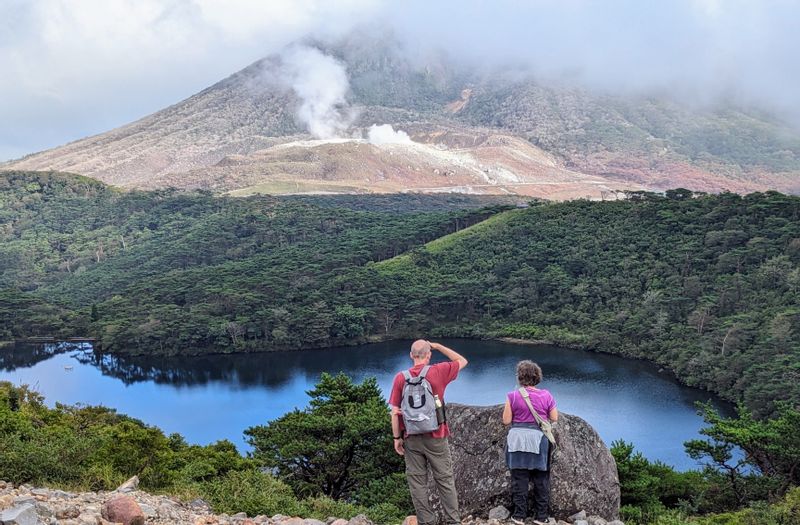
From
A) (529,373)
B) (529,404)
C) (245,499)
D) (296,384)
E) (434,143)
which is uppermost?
(434,143)

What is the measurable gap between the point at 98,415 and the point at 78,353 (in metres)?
32.3

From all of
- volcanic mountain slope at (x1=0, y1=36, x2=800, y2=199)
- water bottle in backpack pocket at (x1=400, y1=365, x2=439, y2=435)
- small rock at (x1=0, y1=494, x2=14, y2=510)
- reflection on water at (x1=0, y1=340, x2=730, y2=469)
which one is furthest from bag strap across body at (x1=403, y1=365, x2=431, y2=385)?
volcanic mountain slope at (x1=0, y1=36, x2=800, y2=199)

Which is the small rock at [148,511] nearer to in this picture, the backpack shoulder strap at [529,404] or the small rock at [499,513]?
the small rock at [499,513]

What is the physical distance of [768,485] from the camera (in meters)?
14.4

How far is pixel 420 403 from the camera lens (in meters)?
5.42

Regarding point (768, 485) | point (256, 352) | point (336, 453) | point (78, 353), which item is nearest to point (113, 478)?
point (336, 453)

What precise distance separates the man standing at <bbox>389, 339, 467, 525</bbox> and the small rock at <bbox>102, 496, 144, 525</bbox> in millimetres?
2050

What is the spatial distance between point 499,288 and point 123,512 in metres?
52.3

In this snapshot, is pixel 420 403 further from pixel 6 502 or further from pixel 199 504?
pixel 199 504

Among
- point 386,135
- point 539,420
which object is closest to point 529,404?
point 539,420

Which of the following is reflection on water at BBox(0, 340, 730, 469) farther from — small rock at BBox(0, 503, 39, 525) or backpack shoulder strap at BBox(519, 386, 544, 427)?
small rock at BBox(0, 503, 39, 525)

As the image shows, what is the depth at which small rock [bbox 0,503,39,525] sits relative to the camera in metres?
4.44

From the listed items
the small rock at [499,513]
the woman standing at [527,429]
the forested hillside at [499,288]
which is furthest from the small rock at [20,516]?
the forested hillside at [499,288]

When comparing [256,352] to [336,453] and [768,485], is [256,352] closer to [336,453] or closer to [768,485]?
[336,453]
